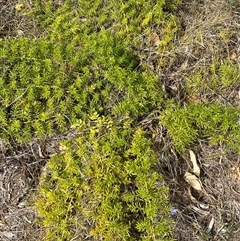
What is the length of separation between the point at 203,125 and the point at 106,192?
0.95 m

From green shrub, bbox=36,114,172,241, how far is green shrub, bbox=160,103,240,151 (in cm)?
27

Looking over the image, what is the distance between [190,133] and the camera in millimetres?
3730

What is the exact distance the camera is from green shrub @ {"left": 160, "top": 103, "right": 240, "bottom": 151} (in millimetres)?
3729

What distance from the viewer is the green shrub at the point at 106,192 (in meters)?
3.40

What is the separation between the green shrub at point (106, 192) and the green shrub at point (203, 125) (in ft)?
0.88

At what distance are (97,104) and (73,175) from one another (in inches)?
25.5

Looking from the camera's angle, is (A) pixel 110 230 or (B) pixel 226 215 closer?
(A) pixel 110 230

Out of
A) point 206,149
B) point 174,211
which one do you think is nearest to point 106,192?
point 174,211

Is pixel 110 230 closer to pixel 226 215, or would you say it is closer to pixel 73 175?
pixel 73 175

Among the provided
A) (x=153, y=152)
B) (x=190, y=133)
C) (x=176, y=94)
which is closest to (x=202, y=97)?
(x=176, y=94)

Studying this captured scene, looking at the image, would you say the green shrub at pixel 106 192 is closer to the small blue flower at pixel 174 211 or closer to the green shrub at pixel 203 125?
the small blue flower at pixel 174 211

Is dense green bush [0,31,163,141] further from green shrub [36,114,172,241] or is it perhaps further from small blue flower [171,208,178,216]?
small blue flower [171,208,178,216]

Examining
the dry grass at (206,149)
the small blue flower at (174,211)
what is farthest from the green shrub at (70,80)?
the small blue flower at (174,211)

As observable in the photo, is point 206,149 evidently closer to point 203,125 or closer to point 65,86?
point 203,125
